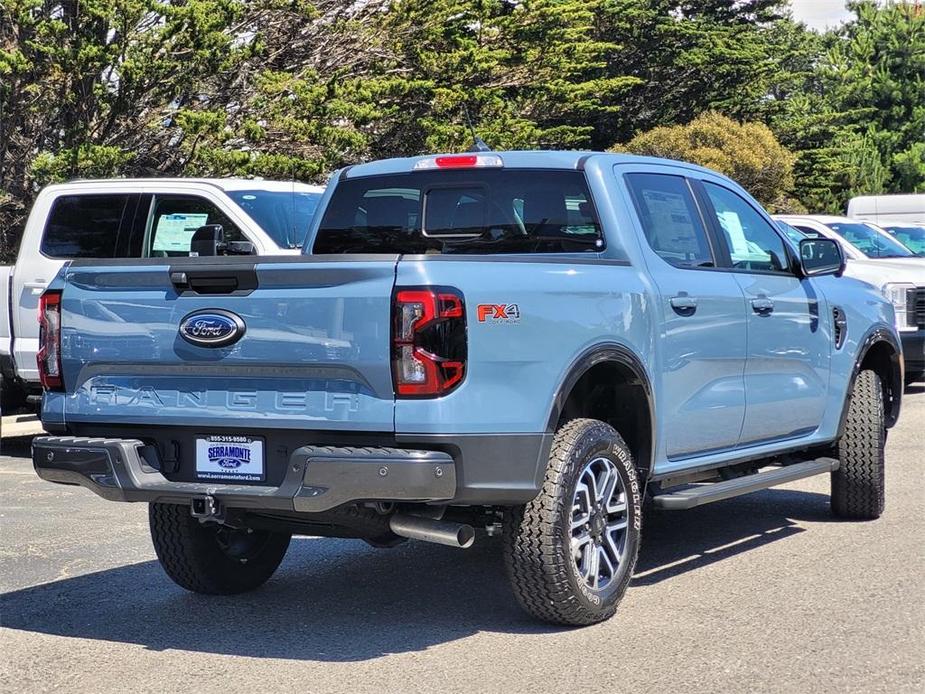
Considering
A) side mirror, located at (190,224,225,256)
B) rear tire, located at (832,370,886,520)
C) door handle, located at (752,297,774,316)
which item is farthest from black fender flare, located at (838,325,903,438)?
side mirror, located at (190,224,225,256)

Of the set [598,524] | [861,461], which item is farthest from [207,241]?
[861,461]

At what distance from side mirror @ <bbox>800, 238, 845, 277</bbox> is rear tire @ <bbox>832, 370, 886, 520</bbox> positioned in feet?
2.59

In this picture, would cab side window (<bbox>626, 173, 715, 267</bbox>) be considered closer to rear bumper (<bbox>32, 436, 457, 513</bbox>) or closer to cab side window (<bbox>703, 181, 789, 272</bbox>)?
cab side window (<bbox>703, 181, 789, 272</bbox>)

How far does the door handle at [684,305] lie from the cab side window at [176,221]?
17.9 feet

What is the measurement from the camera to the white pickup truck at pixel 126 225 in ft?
36.4

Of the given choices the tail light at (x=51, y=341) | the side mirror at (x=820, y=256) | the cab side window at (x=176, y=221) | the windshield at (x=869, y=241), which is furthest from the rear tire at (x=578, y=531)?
the windshield at (x=869, y=241)

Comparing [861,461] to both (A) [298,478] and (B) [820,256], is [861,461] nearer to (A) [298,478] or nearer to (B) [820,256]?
(B) [820,256]

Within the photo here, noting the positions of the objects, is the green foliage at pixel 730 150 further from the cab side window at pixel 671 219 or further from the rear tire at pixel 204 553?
the rear tire at pixel 204 553

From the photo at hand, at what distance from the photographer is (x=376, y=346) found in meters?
5.09

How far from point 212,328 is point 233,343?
0.11 m

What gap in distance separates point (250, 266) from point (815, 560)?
339cm

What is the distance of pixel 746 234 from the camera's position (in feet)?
24.5

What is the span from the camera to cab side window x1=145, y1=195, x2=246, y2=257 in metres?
11.2

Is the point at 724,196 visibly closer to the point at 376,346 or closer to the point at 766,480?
the point at 766,480
